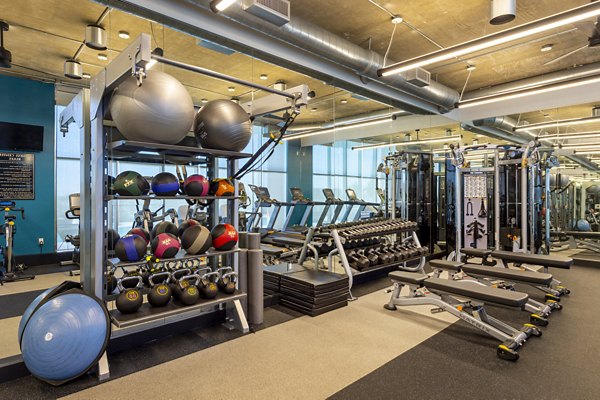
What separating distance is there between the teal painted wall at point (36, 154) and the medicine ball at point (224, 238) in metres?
5.33

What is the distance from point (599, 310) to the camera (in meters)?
3.96

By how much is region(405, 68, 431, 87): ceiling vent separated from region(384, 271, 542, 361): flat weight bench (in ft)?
11.4

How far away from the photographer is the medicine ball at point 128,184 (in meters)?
A: 2.66

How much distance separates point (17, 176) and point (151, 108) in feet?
18.6

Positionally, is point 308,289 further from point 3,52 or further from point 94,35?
point 3,52

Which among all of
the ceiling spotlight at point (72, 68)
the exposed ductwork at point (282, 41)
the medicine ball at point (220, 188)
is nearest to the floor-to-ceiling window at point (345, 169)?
the exposed ductwork at point (282, 41)

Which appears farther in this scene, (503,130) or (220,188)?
(503,130)

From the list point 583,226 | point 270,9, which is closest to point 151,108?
point 270,9

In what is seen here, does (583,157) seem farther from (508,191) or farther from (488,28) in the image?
(488,28)

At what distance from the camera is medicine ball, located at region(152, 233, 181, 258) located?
2.75 meters

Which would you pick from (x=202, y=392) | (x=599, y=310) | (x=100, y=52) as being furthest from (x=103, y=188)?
(x=599, y=310)

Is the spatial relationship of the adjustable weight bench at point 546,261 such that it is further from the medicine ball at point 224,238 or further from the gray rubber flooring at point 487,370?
the medicine ball at point 224,238

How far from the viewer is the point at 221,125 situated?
3.00 m

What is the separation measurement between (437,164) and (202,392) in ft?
28.1
